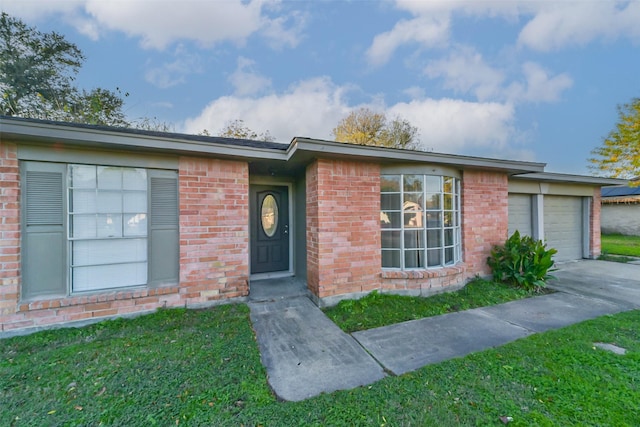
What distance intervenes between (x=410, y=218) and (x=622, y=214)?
1766 cm

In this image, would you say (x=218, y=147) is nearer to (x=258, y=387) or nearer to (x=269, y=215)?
(x=269, y=215)

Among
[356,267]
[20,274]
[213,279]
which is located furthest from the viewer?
[356,267]

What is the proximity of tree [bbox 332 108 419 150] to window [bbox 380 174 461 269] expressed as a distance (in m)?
13.6

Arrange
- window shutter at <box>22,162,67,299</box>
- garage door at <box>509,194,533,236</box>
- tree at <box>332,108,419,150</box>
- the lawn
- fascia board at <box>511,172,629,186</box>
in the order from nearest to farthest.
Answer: the lawn
window shutter at <box>22,162,67,299</box>
fascia board at <box>511,172,629,186</box>
garage door at <box>509,194,533,236</box>
tree at <box>332,108,419,150</box>

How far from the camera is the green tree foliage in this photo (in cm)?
1041

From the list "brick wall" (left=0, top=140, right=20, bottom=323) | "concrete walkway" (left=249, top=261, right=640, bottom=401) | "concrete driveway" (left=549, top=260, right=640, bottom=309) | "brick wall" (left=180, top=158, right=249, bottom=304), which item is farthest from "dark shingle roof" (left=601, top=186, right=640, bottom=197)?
"brick wall" (left=0, top=140, right=20, bottom=323)

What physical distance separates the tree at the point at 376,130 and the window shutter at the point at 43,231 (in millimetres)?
16045

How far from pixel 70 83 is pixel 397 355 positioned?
54.8 ft

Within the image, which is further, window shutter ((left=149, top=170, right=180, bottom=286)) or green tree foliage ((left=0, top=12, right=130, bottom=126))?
green tree foliage ((left=0, top=12, right=130, bottom=126))

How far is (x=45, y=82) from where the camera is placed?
11039 millimetres

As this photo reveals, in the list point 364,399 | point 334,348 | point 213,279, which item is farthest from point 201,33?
point 364,399

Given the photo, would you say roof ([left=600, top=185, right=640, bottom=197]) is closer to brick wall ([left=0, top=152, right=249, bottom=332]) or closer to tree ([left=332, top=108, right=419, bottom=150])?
tree ([left=332, top=108, right=419, bottom=150])

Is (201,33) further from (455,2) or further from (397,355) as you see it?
(397,355)

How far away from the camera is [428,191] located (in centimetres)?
471
